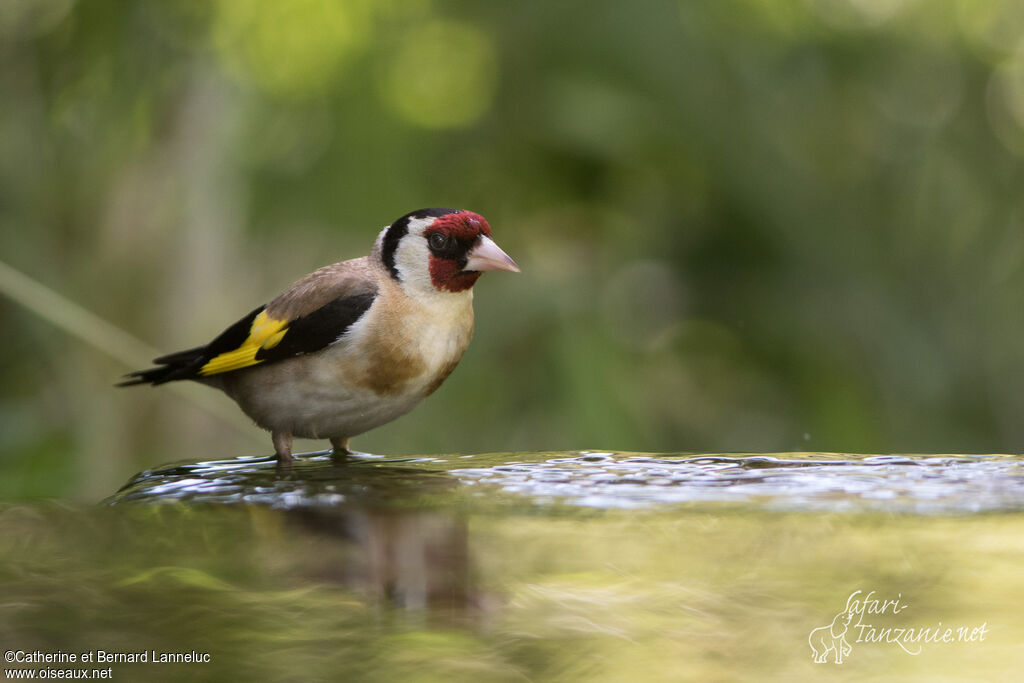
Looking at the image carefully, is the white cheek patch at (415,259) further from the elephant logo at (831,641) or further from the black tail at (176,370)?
the elephant logo at (831,641)

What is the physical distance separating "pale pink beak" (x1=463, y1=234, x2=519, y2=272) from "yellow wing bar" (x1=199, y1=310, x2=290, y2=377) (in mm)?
570

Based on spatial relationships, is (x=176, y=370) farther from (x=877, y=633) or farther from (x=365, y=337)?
(x=877, y=633)

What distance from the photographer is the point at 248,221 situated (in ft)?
18.3

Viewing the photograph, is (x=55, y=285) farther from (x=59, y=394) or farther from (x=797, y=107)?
(x=797, y=107)

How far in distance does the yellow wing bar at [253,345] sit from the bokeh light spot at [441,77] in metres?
2.80

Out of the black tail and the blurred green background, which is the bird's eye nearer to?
the black tail

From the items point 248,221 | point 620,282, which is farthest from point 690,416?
point 248,221

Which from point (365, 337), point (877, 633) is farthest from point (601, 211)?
point (877, 633)

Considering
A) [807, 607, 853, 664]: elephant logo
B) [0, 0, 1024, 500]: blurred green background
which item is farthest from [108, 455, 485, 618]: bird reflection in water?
[0, 0, 1024, 500]: blurred green background

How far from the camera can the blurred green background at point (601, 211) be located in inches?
195

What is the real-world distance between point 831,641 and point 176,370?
254 centimetres

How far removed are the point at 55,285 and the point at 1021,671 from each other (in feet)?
15.3

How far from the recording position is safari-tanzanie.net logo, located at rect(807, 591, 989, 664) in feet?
4.54

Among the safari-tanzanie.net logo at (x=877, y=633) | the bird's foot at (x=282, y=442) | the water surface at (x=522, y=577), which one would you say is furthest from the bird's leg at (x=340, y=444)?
the safari-tanzanie.net logo at (x=877, y=633)
